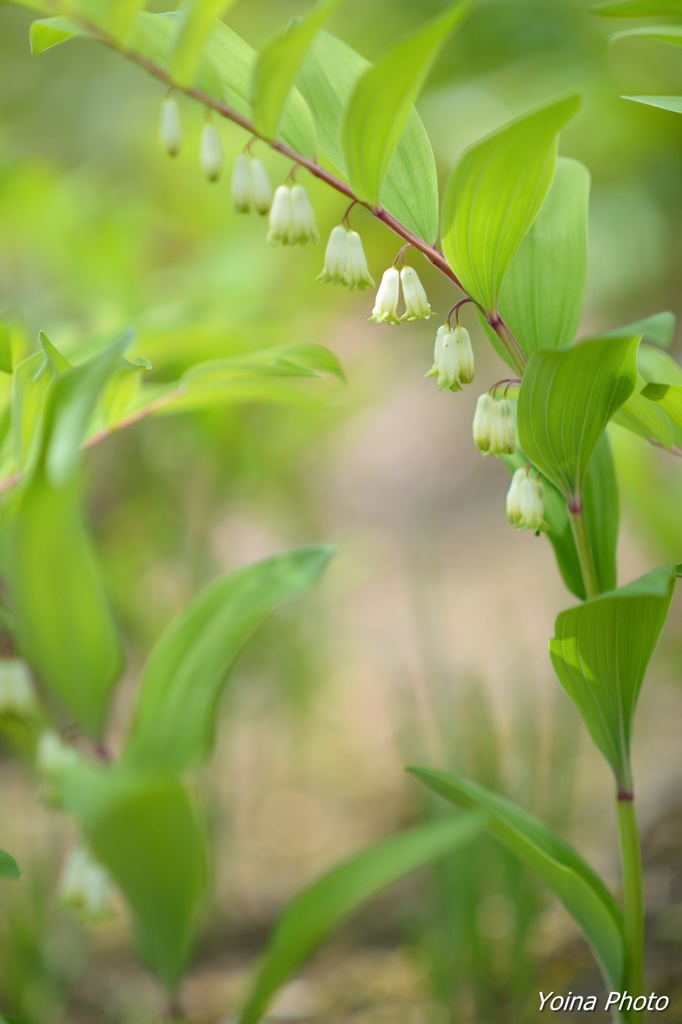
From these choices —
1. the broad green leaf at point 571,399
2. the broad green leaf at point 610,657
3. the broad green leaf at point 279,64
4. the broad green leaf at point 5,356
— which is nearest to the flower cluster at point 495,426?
the broad green leaf at point 571,399

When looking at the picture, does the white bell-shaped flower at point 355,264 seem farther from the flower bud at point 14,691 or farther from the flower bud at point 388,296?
the flower bud at point 14,691

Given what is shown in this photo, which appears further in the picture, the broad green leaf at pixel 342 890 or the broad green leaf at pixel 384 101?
the broad green leaf at pixel 342 890

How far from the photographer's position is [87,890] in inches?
23.9

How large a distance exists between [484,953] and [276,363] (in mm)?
760

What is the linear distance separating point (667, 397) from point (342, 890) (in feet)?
1.32

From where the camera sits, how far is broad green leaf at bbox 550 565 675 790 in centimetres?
57

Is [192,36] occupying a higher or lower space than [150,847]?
higher

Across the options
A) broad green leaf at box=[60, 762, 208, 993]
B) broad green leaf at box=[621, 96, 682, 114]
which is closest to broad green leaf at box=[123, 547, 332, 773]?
broad green leaf at box=[60, 762, 208, 993]

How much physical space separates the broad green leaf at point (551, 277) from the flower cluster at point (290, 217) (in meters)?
0.15

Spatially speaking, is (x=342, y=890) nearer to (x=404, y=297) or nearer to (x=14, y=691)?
(x=14, y=691)

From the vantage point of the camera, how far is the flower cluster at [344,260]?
1.91 ft

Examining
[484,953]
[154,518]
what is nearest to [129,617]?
[154,518]

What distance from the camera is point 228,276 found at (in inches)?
52.8

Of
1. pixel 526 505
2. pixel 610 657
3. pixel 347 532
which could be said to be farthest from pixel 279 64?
pixel 347 532
